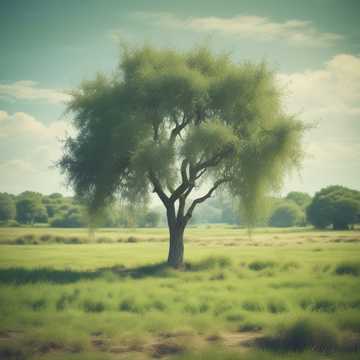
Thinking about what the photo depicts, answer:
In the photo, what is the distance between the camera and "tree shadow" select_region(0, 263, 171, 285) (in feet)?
65.4

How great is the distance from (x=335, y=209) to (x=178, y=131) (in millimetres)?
97537

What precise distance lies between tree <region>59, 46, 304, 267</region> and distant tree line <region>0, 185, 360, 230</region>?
1216mm

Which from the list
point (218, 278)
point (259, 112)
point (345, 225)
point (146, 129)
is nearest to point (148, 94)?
point (146, 129)

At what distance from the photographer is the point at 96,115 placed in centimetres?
2598

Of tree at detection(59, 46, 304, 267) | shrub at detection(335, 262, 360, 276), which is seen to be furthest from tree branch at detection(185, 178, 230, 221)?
shrub at detection(335, 262, 360, 276)

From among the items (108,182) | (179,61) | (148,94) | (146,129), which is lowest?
(108,182)

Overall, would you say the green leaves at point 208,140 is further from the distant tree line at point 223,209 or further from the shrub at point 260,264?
the shrub at point 260,264

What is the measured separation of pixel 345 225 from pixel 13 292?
111150 mm

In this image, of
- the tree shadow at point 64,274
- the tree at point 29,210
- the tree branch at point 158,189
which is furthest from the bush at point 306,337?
the tree at point 29,210

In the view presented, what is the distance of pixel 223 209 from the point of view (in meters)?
65.9

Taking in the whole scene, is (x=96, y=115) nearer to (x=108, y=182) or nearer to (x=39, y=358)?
(x=108, y=182)

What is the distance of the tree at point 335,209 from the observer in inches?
4343

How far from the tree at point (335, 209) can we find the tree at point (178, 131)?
308 feet

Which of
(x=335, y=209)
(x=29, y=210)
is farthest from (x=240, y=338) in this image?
(x=29, y=210)
